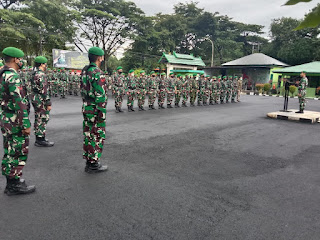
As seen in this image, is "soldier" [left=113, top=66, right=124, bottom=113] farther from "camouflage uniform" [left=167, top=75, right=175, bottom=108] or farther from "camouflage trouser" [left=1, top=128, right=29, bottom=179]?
"camouflage trouser" [left=1, top=128, right=29, bottom=179]

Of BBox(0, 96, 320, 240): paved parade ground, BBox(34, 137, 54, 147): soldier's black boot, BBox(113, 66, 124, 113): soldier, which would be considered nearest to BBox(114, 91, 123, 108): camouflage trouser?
BBox(113, 66, 124, 113): soldier

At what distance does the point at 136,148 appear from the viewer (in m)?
5.55

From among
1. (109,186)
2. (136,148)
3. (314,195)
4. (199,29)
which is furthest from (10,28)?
(199,29)

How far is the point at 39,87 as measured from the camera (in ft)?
17.8

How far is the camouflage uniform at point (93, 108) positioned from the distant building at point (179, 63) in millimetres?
26503

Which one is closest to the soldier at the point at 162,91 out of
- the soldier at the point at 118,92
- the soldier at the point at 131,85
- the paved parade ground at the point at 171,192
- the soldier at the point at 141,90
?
the soldier at the point at 141,90

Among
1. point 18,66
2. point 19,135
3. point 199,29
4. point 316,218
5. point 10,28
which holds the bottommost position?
point 316,218

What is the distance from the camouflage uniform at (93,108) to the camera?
3.86 meters

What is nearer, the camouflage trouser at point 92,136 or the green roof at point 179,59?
the camouflage trouser at point 92,136

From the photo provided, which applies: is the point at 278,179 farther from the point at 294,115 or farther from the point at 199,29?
the point at 199,29

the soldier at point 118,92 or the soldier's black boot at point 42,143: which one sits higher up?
the soldier at point 118,92

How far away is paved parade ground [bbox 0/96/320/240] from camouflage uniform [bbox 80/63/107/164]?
445 millimetres

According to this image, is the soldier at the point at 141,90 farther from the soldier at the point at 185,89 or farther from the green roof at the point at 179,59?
the green roof at the point at 179,59

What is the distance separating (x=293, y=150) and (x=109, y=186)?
446 cm
